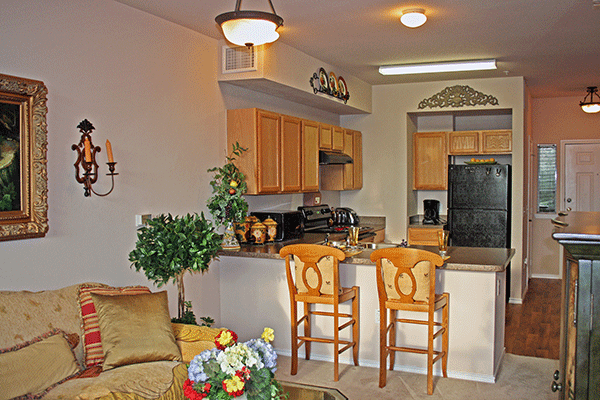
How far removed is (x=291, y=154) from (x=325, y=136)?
2.93ft

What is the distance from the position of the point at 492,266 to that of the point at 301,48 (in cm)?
258

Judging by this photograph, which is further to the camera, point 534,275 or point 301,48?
point 534,275

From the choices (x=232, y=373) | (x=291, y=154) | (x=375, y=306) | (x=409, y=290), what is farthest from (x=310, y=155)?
(x=232, y=373)

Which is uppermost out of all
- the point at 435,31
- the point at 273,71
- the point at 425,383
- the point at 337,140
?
the point at 435,31

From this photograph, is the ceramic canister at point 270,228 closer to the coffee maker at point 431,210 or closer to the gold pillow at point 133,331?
the gold pillow at point 133,331

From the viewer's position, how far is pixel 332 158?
6.08 metres

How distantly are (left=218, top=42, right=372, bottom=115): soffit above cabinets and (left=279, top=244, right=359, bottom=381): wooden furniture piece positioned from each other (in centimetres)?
155

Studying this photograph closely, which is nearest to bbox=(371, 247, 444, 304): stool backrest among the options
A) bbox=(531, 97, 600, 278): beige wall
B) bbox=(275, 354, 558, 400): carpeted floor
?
bbox=(275, 354, 558, 400): carpeted floor

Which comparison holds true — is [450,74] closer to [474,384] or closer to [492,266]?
[492,266]

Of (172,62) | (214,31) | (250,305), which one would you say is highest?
(214,31)

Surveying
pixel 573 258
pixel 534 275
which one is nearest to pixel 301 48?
pixel 573 258

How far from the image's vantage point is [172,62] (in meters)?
4.22

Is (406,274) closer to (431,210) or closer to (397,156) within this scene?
(397,156)

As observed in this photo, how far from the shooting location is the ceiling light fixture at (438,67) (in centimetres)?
543
